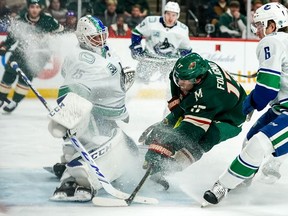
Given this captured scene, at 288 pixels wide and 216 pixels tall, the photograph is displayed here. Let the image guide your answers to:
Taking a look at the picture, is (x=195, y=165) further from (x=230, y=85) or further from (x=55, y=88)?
(x=55, y=88)

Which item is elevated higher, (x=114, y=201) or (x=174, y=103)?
(x=174, y=103)

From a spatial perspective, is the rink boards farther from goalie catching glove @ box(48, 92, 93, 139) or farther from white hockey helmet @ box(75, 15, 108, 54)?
goalie catching glove @ box(48, 92, 93, 139)

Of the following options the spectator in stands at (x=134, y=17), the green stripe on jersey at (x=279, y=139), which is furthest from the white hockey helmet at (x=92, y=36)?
the spectator in stands at (x=134, y=17)

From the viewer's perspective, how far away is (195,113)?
4.45 metres

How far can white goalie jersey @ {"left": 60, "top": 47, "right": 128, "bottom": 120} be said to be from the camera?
467 cm

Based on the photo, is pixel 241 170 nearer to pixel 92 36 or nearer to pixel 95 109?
pixel 95 109

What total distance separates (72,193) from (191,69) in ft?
2.84

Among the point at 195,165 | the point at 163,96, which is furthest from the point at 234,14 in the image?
the point at 195,165

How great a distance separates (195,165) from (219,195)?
104 cm

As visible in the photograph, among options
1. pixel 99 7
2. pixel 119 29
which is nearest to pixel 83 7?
pixel 99 7

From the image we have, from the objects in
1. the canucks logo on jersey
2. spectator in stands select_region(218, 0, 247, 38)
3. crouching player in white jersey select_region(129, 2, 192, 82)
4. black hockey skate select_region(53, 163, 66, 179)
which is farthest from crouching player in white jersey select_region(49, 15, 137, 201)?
spectator in stands select_region(218, 0, 247, 38)

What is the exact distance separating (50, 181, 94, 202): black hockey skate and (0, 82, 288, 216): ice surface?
0.14ft

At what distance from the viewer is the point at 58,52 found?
9.02 metres

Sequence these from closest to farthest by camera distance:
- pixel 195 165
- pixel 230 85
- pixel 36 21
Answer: pixel 230 85, pixel 195 165, pixel 36 21
